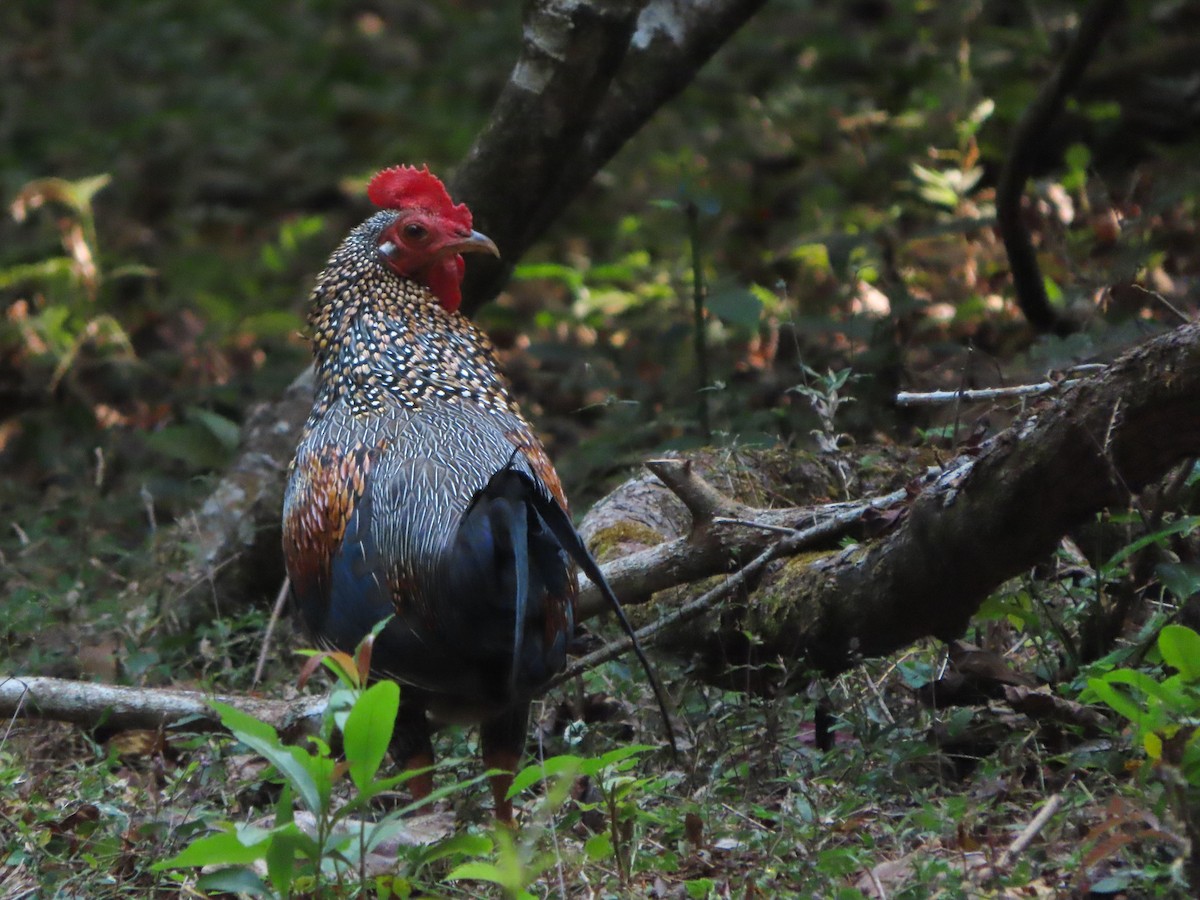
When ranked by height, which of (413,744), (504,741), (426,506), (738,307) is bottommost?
(413,744)

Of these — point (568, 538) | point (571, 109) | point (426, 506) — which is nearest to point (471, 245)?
point (571, 109)

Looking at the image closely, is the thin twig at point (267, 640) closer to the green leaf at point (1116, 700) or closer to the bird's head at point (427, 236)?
the bird's head at point (427, 236)

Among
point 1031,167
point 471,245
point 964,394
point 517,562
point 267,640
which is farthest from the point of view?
point 1031,167

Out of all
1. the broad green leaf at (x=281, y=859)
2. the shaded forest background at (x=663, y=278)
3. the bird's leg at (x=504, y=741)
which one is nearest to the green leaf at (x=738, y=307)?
the shaded forest background at (x=663, y=278)

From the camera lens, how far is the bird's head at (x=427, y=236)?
4.48 metres

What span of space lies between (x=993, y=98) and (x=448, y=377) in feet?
18.2

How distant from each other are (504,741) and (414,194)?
5.82 feet

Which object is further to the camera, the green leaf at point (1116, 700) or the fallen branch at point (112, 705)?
the fallen branch at point (112, 705)

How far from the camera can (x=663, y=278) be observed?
332 inches

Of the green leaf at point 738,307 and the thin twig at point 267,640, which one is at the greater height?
the green leaf at point 738,307

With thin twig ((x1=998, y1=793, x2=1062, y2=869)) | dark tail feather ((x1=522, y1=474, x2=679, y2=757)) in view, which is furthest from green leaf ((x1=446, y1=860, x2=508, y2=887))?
thin twig ((x1=998, y1=793, x2=1062, y2=869))

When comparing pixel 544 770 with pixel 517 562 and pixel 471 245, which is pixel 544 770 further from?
pixel 471 245

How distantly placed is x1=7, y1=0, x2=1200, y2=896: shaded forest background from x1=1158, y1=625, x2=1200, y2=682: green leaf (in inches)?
11.0

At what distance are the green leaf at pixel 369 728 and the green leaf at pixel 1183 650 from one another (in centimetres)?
157
